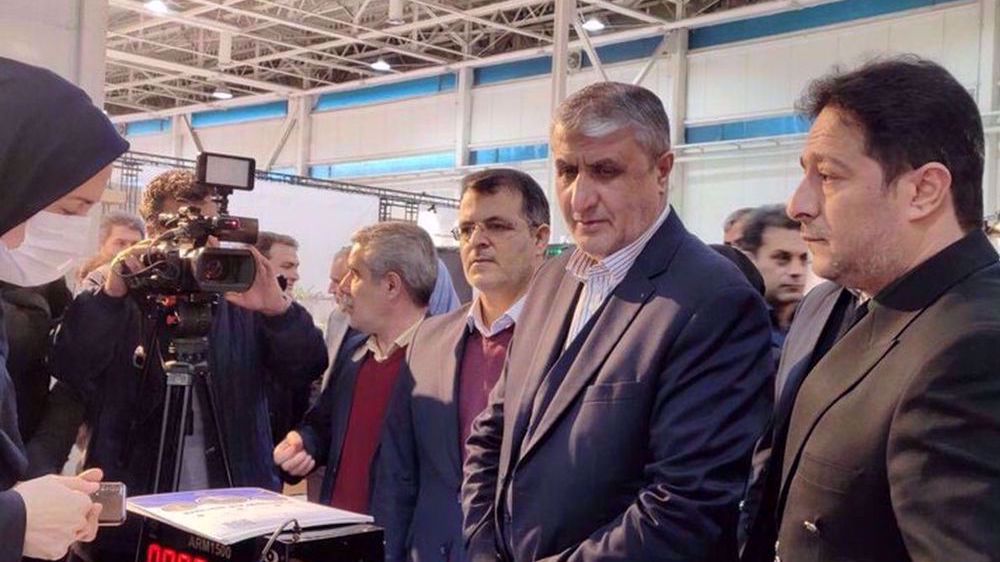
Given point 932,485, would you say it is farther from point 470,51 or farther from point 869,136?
point 470,51

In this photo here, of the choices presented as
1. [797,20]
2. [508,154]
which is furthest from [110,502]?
[508,154]

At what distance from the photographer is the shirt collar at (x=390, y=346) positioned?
103 inches

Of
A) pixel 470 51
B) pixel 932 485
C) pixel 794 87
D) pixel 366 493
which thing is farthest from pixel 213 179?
pixel 470 51

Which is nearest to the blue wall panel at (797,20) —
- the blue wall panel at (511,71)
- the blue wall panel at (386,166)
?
the blue wall panel at (511,71)

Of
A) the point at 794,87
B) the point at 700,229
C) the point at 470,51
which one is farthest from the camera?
the point at 470,51

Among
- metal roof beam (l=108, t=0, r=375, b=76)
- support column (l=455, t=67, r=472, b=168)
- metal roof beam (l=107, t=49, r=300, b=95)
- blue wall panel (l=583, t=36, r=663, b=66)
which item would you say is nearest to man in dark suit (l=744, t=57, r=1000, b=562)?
blue wall panel (l=583, t=36, r=663, b=66)

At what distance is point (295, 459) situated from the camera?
2619 millimetres

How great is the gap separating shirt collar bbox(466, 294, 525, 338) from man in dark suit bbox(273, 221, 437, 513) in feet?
0.80

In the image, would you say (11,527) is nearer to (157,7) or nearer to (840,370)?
(840,370)

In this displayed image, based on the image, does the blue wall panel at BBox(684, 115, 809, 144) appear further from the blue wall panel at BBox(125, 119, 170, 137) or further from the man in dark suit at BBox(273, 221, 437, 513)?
the blue wall panel at BBox(125, 119, 170, 137)

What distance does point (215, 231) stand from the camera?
2.38 m

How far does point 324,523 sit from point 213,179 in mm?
1013

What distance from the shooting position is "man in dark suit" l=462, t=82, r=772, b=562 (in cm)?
158

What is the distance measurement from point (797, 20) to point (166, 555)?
35.5ft
